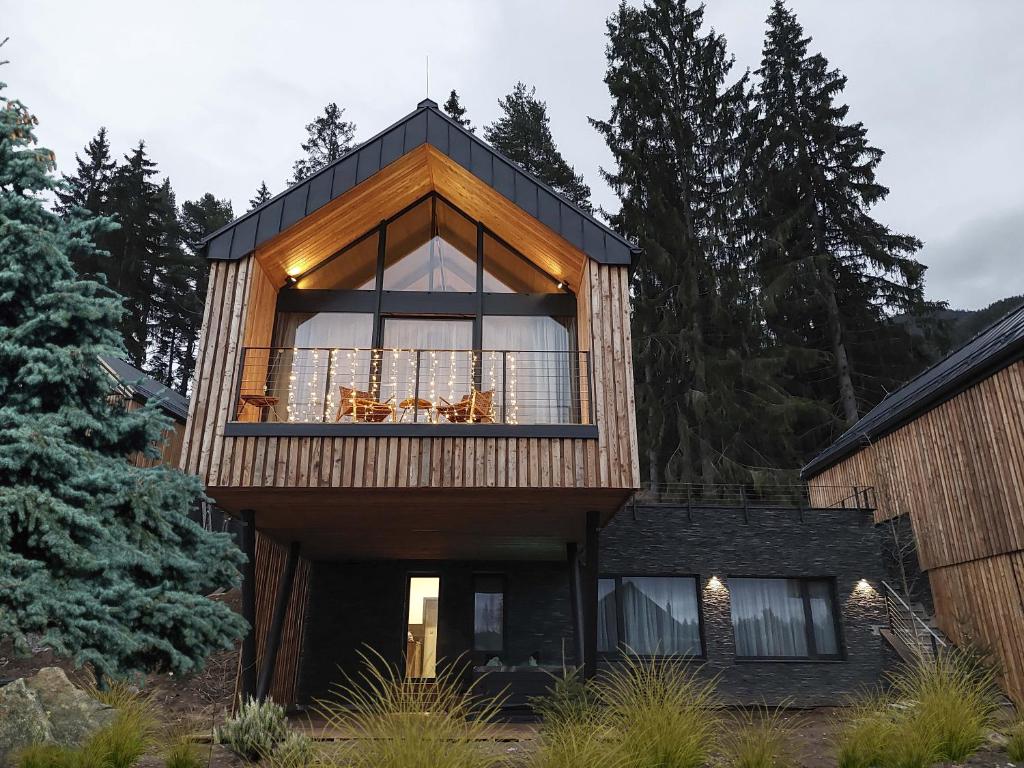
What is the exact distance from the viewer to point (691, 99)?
20391mm

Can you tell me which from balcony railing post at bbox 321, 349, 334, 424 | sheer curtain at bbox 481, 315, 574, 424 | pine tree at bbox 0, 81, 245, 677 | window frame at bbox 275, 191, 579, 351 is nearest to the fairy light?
sheer curtain at bbox 481, 315, 574, 424

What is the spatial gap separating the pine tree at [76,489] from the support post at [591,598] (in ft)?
12.2

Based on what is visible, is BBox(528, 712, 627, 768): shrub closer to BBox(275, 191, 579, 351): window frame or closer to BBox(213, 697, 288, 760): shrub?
BBox(213, 697, 288, 760): shrub

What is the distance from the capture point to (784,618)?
1112 centimetres

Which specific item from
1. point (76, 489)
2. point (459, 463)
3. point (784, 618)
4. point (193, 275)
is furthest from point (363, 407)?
point (193, 275)

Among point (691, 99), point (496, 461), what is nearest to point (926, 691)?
point (496, 461)

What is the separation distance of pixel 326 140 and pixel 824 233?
18732mm

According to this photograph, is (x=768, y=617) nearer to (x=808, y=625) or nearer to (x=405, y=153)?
(x=808, y=625)

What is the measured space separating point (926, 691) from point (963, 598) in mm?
5137

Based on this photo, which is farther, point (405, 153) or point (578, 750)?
point (405, 153)

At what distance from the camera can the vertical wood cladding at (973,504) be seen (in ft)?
28.2

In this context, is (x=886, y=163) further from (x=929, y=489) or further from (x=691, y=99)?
(x=929, y=489)

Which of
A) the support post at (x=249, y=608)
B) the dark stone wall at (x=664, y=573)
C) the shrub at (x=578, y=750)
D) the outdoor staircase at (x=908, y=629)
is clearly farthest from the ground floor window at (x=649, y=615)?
the shrub at (x=578, y=750)

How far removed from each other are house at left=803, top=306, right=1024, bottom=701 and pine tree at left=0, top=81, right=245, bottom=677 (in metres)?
8.74
